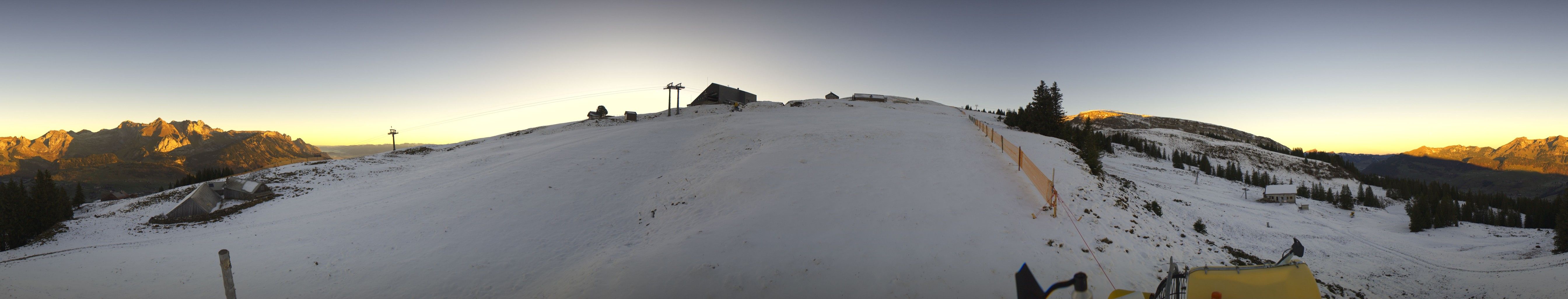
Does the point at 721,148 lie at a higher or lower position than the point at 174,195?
higher

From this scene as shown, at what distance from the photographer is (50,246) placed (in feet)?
70.3

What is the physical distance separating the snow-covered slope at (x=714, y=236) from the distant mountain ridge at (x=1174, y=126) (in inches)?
5957

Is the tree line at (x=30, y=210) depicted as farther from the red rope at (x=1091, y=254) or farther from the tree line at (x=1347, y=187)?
the tree line at (x=1347, y=187)

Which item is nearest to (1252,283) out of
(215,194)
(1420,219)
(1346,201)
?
(215,194)

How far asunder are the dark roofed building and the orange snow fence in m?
49.1

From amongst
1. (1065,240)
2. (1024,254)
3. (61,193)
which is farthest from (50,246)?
(1065,240)

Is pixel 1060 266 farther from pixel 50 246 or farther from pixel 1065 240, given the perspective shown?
pixel 50 246

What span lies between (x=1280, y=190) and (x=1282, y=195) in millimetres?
1087

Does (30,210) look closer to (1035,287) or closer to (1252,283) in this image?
(1035,287)

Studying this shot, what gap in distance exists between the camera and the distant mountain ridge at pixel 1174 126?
165 metres

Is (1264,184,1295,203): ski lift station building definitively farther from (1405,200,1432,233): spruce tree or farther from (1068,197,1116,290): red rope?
(1068,197,1116,290): red rope

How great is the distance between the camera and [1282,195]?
63.5 meters

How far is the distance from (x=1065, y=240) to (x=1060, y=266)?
1544 mm

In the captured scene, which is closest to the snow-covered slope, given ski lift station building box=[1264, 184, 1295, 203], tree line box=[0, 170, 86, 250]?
tree line box=[0, 170, 86, 250]
